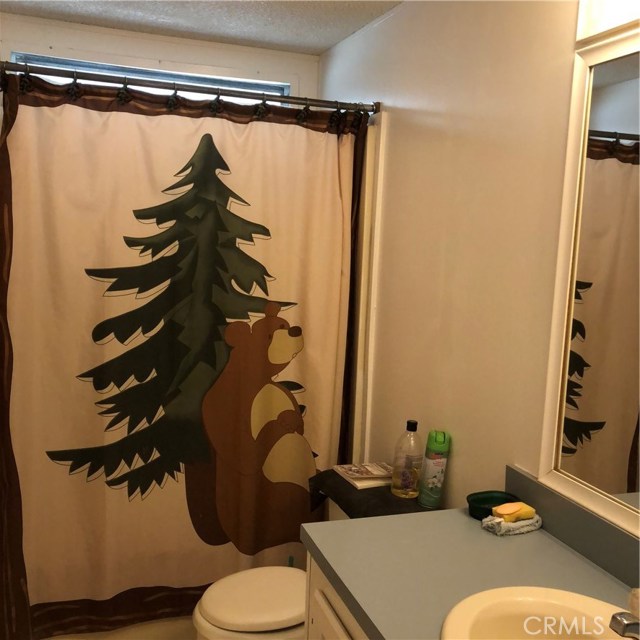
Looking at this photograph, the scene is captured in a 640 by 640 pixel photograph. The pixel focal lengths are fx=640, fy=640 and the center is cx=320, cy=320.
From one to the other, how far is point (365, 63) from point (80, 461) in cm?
171

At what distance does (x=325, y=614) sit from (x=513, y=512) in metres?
0.46

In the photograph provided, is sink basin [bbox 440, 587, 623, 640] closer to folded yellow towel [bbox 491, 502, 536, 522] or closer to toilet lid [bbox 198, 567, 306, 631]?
folded yellow towel [bbox 491, 502, 536, 522]

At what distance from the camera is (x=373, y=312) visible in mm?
2301

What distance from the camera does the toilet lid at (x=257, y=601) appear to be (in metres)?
1.74

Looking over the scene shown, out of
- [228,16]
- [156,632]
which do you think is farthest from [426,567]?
[228,16]

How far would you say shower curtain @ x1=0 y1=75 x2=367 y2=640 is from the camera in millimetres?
2010

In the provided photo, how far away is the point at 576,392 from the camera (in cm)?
140

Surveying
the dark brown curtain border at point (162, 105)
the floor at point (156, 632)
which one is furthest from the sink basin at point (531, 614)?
the dark brown curtain border at point (162, 105)

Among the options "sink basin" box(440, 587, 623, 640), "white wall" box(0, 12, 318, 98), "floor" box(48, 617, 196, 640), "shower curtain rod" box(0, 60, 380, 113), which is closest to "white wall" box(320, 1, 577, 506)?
"shower curtain rod" box(0, 60, 380, 113)

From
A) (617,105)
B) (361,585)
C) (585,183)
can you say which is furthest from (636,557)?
(617,105)

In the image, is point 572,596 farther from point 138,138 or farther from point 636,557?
point 138,138

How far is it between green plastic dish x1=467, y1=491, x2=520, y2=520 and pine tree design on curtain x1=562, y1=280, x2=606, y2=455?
185mm

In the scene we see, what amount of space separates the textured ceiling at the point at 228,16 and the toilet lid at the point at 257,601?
1.84m

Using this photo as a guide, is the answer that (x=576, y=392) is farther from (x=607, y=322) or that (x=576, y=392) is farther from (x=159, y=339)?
(x=159, y=339)
